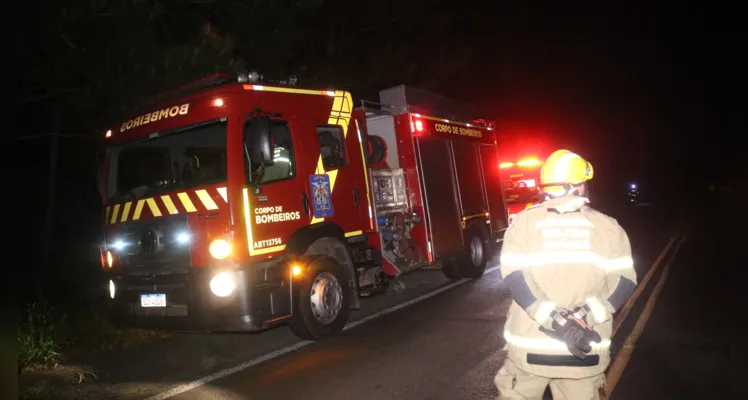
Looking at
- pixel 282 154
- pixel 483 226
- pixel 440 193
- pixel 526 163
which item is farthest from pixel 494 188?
pixel 282 154

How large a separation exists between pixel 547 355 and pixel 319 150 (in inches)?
182

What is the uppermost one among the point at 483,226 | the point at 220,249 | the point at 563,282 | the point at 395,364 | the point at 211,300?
the point at 220,249

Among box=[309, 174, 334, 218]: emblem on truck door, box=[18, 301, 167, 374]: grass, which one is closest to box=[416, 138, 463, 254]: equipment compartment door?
box=[309, 174, 334, 218]: emblem on truck door

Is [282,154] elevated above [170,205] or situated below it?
above

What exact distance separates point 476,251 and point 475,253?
7 cm

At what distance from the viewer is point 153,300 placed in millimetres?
6207

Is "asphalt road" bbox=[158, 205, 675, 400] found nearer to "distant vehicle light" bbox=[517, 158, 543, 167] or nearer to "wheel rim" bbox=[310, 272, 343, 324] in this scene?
"wheel rim" bbox=[310, 272, 343, 324]

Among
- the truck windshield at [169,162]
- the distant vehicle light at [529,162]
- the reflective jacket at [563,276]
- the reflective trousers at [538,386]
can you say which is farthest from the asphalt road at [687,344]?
the distant vehicle light at [529,162]

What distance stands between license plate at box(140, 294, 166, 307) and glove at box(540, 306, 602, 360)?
462 centimetres

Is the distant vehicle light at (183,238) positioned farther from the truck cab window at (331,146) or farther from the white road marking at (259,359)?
the truck cab window at (331,146)

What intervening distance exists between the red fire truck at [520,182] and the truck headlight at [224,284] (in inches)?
324

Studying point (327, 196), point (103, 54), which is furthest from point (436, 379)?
point (103, 54)

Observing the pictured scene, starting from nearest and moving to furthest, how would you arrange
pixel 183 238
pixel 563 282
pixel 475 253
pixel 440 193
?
pixel 563 282
pixel 183 238
pixel 440 193
pixel 475 253

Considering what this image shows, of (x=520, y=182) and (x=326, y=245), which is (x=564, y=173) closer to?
(x=326, y=245)
